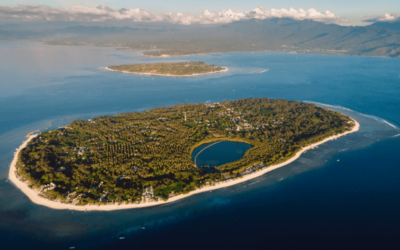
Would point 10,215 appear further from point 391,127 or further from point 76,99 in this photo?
point 391,127

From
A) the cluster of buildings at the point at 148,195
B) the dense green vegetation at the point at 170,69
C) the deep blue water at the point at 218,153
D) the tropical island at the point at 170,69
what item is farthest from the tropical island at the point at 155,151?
the dense green vegetation at the point at 170,69

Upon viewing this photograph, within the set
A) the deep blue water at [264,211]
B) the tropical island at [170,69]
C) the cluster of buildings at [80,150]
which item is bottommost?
the deep blue water at [264,211]

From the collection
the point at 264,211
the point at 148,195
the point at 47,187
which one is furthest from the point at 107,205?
the point at 264,211

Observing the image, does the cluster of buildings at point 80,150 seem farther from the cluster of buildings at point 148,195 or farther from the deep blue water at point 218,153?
the deep blue water at point 218,153

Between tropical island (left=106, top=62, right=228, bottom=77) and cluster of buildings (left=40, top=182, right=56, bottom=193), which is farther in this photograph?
tropical island (left=106, top=62, right=228, bottom=77)

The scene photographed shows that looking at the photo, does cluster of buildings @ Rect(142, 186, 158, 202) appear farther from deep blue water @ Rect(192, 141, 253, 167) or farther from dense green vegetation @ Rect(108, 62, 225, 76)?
dense green vegetation @ Rect(108, 62, 225, 76)

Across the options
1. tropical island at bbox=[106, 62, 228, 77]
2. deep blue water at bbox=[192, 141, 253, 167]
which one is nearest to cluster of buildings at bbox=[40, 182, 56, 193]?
deep blue water at bbox=[192, 141, 253, 167]

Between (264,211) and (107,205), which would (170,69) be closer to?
(107,205)
